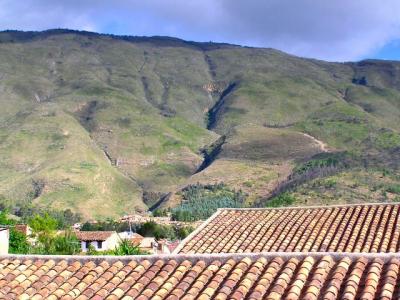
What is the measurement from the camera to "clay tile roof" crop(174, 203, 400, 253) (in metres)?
13.8

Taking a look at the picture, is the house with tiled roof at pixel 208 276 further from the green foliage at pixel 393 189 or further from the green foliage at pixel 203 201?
the green foliage at pixel 393 189

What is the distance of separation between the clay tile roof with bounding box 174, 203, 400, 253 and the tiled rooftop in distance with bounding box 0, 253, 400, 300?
5353mm

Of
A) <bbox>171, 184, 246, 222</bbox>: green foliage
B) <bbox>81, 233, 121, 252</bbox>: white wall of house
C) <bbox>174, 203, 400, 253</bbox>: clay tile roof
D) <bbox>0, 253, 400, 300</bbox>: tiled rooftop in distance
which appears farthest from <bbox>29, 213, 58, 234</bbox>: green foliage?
<bbox>171, 184, 246, 222</bbox>: green foliage

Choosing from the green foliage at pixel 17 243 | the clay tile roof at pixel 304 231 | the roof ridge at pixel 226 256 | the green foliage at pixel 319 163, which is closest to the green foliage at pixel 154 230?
the green foliage at pixel 17 243

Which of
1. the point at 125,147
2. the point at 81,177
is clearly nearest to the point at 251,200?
the point at 81,177

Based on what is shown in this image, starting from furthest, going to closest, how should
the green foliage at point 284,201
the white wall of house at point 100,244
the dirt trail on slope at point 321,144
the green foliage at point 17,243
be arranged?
the dirt trail on slope at point 321,144
the green foliage at point 284,201
the white wall of house at point 100,244
the green foliage at point 17,243

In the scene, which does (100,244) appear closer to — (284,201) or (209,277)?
Answer: (284,201)

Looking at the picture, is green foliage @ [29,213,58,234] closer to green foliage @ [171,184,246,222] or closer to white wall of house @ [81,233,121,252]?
white wall of house @ [81,233,121,252]

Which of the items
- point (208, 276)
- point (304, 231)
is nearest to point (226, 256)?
point (208, 276)

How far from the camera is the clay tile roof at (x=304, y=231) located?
1378 centimetres

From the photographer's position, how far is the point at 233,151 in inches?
6831

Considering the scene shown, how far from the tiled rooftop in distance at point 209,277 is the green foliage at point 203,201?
109033 millimetres

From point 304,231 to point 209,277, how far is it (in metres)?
7.81

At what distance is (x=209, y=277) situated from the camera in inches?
316
